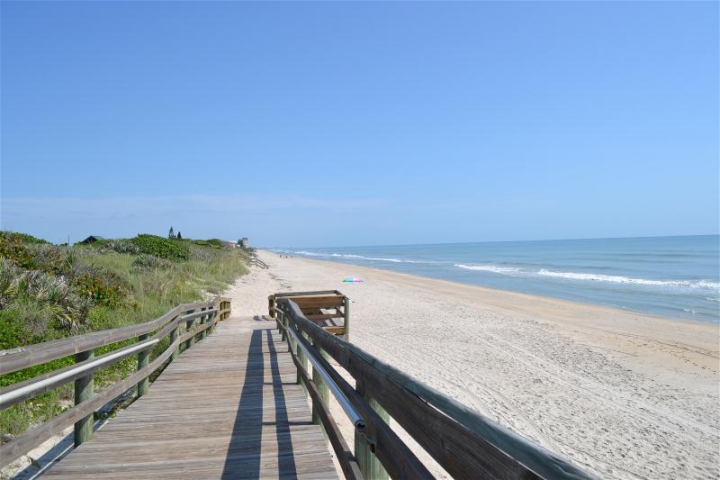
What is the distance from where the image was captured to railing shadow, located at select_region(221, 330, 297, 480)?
3.74 m

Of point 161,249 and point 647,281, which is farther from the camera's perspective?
point 647,281

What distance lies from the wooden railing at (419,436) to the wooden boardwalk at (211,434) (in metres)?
0.69

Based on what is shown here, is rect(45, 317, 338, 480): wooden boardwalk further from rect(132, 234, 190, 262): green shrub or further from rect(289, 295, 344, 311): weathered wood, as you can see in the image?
rect(132, 234, 190, 262): green shrub

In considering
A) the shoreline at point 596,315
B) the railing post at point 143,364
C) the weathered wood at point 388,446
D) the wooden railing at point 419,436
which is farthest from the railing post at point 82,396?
the shoreline at point 596,315

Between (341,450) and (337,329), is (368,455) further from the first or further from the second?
(337,329)

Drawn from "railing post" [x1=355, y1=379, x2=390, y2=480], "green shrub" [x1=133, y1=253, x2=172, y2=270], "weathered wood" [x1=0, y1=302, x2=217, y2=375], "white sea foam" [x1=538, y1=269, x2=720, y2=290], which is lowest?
"white sea foam" [x1=538, y1=269, x2=720, y2=290]

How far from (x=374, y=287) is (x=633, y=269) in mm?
24615

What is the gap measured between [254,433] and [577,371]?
8.98 meters

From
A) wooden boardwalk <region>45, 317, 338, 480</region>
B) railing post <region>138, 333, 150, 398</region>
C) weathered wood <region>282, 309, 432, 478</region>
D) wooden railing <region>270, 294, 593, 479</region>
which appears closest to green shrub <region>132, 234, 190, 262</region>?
wooden boardwalk <region>45, 317, 338, 480</region>

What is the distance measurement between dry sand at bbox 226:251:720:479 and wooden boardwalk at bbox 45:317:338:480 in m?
3.90

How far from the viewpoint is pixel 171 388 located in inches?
256

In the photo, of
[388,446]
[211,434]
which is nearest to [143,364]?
[211,434]

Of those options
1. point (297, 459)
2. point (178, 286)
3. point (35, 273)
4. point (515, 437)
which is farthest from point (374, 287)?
point (515, 437)

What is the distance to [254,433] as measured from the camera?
462 cm
